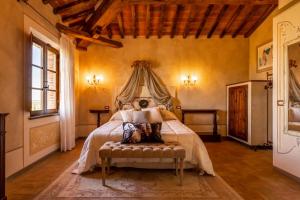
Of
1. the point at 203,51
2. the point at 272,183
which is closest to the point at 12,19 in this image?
the point at 272,183

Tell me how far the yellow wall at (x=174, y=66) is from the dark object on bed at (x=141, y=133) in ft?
10.9

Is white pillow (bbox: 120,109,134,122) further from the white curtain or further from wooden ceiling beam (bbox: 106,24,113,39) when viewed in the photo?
wooden ceiling beam (bbox: 106,24,113,39)

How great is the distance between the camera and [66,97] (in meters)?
5.36

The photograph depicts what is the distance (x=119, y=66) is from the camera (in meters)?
7.00

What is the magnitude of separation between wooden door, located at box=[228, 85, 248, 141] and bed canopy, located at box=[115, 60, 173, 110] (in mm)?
1798

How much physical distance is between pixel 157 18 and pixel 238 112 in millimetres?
3404

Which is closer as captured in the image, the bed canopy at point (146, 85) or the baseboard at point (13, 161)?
the baseboard at point (13, 161)

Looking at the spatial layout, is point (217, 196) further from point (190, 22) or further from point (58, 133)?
point (190, 22)

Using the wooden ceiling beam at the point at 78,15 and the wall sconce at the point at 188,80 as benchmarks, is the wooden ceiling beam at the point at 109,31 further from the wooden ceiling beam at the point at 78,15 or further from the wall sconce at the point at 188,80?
the wall sconce at the point at 188,80

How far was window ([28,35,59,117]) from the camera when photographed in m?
4.16

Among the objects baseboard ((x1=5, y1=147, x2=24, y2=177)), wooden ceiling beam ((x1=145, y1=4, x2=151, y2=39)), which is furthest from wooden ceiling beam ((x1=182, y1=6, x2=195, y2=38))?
baseboard ((x1=5, y1=147, x2=24, y2=177))

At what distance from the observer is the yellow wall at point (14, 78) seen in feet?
10.7

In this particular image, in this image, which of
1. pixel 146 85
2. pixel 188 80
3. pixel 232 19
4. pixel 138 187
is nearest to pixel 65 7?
pixel 146 85

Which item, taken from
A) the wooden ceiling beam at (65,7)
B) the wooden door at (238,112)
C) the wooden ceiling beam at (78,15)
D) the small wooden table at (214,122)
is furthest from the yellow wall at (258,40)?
the wooden ceiling beam at (65,7)
